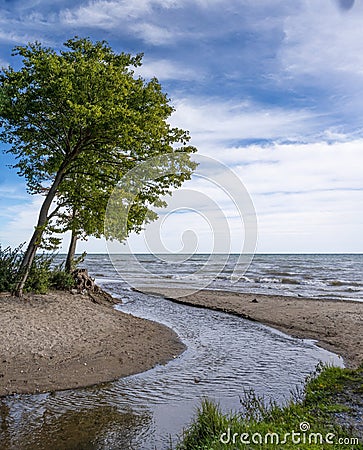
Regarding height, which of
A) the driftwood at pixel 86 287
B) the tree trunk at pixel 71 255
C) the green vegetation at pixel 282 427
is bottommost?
the green vegetation at pixel 282 427

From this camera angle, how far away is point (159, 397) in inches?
343

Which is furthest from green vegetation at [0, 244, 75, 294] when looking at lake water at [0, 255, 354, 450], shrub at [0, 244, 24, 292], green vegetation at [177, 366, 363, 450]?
green vegetation at [177, 366, 363, 450]

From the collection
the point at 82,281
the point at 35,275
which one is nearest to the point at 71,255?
the point at 82,281

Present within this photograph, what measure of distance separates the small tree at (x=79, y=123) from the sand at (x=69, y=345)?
2.26 meters

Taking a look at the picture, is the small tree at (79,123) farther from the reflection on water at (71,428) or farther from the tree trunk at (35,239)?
the reflection on water at (71,428)

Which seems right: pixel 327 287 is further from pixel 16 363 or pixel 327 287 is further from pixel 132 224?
pixel 16 363

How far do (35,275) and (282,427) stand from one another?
42.4 ft

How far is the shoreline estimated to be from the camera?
547 inches

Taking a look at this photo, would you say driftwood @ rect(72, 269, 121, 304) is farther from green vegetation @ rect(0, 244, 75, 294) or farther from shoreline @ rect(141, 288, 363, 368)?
shoreline @ rect(141, 288, 363, 368)

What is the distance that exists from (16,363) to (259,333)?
9.47 metres

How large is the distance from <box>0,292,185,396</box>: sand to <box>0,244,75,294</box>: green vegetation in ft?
1.84

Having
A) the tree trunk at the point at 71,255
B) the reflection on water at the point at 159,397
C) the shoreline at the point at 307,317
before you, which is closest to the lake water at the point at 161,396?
the reflection on water at the point at 159,397

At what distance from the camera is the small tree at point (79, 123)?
1376 centimetres

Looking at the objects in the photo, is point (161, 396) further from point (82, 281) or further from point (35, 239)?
point (82, 281)
